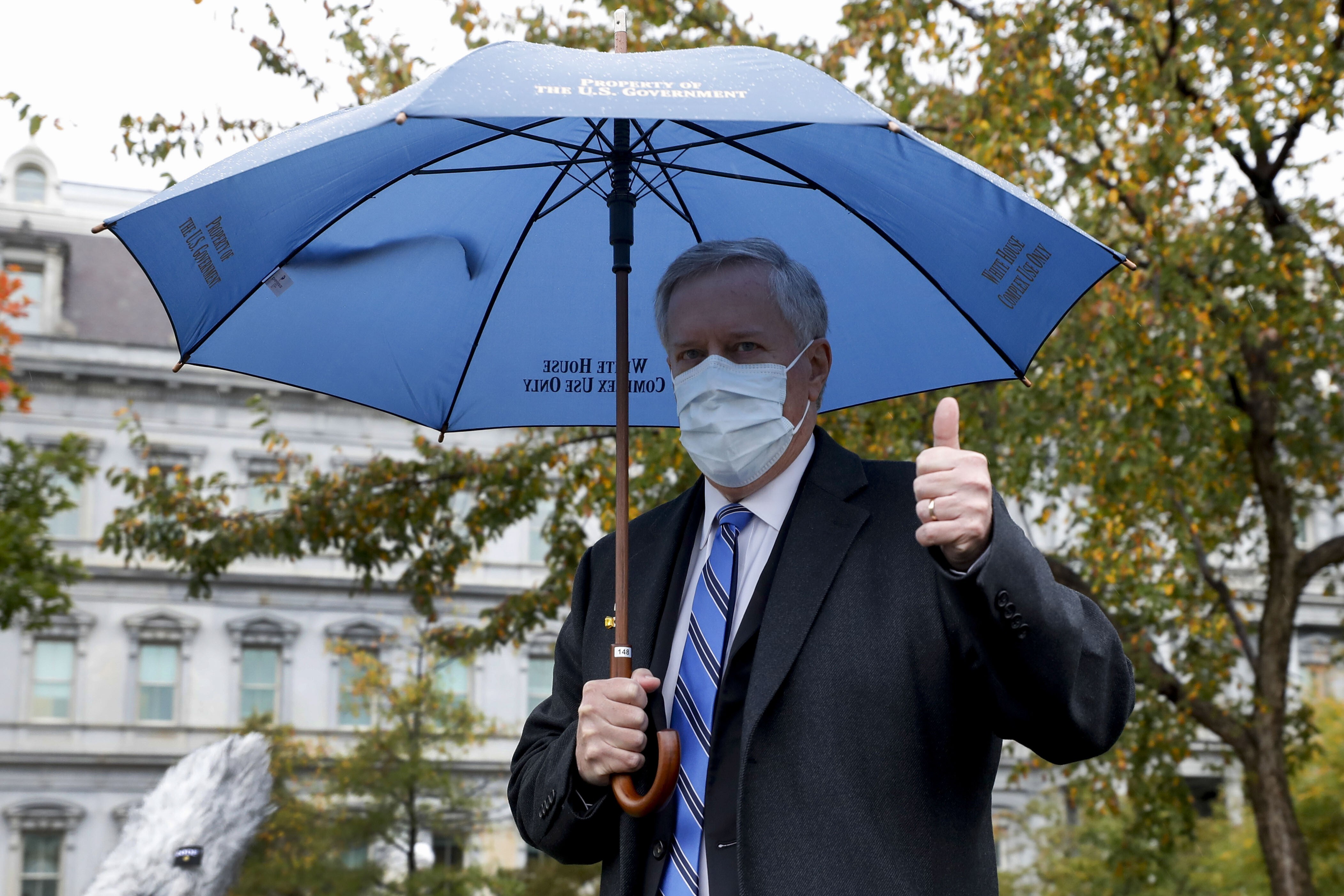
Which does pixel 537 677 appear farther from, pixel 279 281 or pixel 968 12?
pixel 279 281

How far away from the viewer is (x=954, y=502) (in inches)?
80.4

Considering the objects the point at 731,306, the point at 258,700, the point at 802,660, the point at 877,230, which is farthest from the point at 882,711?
the point at 258,700

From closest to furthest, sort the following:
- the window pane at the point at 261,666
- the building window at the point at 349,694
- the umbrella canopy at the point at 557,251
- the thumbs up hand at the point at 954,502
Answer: the thumbs up hand at the point at 954,502
the umbrella canopy at the point at 557,251
the building window at the point at 349,694
the window pane at the point at 261,666

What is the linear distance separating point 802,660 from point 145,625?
38.7 metres

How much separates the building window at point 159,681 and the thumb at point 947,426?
38.9 meters

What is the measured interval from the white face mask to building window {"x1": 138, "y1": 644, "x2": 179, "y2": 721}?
3826 cm

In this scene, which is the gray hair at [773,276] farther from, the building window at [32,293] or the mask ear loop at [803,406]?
the building window at [32,293]

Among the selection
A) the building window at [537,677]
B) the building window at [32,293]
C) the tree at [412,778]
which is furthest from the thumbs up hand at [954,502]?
the building window at [32,293]

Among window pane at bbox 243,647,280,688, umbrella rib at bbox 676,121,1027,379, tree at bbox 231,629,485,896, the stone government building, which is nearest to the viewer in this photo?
umbrella rib at bbox 676,121,1027,379

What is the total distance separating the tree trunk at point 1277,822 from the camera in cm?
1098

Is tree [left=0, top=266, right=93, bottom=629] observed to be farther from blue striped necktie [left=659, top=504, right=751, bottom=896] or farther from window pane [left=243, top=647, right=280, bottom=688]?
window pane [left=243, top=647, right=280, bottom=688]

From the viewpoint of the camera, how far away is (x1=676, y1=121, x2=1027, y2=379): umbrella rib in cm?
321

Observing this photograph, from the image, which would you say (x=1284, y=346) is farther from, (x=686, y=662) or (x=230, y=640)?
(x=230, y=640)

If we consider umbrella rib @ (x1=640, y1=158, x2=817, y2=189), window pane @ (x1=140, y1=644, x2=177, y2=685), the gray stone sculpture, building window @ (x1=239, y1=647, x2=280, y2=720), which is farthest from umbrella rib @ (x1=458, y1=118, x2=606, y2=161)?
window pane @ (x1=140, y1=644, x2=177, y2=685)
